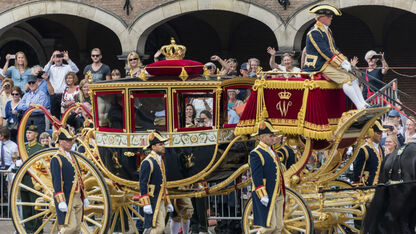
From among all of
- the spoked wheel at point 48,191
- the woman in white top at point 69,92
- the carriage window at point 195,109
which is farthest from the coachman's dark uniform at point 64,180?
the woman in white top at point 69,92

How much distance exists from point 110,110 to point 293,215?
282cm

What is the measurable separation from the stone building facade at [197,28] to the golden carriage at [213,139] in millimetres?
8049

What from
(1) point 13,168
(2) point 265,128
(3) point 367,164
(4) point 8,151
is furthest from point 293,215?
(4) point 8,151

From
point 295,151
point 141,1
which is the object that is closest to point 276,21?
point 141,1

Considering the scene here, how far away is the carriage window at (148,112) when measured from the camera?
12.7 metres

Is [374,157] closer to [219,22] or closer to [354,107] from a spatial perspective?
[354,107]

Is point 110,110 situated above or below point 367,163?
above

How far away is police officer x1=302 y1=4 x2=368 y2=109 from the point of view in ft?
40.3

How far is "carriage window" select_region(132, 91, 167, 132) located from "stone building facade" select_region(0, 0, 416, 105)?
8223 mm

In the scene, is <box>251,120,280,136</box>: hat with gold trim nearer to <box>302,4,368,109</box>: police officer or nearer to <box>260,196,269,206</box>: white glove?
<box>260,196,269,206</box>: white glove

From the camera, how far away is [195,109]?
1309 centimetres

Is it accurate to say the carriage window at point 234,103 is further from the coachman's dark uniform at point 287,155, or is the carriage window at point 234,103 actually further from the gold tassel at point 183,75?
the coachman's dark uniform at point 287,155

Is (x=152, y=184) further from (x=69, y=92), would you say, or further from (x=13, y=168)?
(x=69, y=92)

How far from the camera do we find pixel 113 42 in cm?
2734
